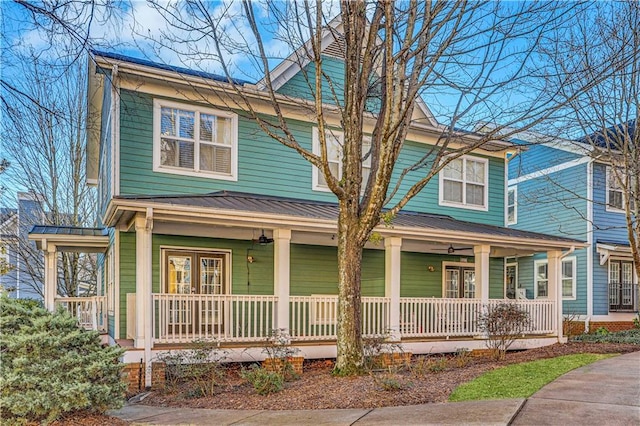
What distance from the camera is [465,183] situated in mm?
14898

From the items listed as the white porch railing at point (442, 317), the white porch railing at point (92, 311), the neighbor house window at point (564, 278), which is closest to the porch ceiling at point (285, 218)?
the white porch railing at point (442, 317)

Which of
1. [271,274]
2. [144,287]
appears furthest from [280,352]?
[271,274]

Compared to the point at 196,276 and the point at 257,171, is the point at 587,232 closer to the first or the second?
the point at 257,171

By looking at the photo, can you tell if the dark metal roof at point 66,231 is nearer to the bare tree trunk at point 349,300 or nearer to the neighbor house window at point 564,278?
the bare tree trunk at point 349,300

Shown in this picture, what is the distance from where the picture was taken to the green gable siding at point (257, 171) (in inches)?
420

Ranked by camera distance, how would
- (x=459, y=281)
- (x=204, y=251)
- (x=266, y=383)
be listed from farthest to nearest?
(x=459, y=281), (x=204, y=251), (x=266, y=383)

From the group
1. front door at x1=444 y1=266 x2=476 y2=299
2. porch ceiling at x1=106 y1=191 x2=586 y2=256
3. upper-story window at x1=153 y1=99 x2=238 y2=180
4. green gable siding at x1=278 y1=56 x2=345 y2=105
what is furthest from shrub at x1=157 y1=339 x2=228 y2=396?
front door at x1=444 y1=266 x2=476 y2=299

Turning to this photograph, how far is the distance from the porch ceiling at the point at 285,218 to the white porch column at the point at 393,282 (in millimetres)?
274

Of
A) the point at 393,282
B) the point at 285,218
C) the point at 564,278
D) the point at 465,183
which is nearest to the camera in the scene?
the point at 285,218

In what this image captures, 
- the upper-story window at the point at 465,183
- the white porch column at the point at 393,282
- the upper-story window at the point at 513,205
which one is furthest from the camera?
the upper-story window at the point at 513,205

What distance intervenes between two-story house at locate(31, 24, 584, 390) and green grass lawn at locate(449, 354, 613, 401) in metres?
2.74

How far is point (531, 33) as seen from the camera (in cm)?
830

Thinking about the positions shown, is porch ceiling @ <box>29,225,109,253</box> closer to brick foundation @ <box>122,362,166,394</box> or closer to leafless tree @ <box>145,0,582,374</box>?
brick foundation @ <box>122,362,166,394</box>

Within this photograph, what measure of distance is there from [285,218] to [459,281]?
754cm
